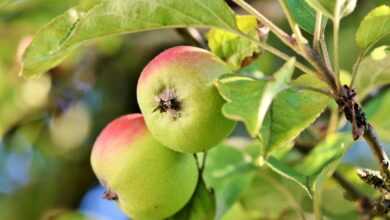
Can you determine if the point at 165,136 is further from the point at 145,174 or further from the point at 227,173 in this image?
the point at 227,173

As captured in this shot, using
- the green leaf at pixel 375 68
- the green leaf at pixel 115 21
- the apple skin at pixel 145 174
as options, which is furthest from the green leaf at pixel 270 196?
the green leaf at pixel 115 21

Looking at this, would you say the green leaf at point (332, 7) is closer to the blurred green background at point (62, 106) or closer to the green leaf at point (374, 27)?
the green leaf at point (374, 27)

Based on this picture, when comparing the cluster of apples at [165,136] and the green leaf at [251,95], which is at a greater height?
the green leaf at [251,95]

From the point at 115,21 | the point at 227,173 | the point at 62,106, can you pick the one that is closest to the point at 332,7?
the point at 115,21

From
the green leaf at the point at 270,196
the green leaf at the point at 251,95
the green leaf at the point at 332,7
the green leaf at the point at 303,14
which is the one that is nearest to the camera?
the green leaf at the point at 251,95

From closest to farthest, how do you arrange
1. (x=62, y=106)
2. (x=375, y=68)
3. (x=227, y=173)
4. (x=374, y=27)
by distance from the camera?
(x=374, y=27) < (x=375, y=68) < (x=227, y=173) < (x=62, y=106)

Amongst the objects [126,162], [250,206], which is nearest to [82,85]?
[250,206]

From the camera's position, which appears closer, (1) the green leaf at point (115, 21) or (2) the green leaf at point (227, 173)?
(1) the green leaf at point (115, 21)

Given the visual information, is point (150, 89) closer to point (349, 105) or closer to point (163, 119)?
point (163, 119)
